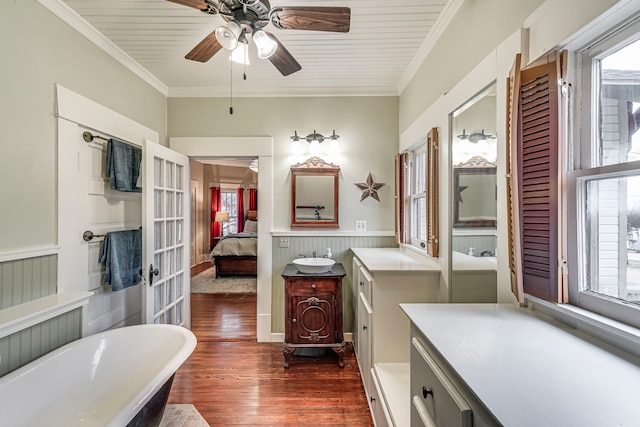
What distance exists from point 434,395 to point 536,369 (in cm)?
31

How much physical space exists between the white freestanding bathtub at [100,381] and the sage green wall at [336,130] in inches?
60.1

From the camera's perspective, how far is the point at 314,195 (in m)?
3.01

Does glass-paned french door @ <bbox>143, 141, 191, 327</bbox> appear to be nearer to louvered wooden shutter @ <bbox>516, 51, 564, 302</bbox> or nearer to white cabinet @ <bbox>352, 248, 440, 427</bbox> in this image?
white cabinet @ <bbox>352, 248, 440, 427</bbox>

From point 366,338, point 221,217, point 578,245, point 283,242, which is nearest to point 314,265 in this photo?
point 283,242

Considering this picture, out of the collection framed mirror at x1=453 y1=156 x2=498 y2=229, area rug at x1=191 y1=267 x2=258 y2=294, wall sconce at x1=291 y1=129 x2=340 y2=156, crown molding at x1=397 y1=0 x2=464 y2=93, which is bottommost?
area rug at x1=191 y1=267 x2=258 y2=294

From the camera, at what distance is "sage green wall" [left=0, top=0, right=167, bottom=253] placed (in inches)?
58.6

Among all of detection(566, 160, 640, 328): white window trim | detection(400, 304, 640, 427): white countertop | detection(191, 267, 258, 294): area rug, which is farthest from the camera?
detection(191, 267, 258, 294): area rug

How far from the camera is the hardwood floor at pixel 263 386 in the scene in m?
1.92

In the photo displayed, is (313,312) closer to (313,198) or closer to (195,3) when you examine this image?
(313,198)

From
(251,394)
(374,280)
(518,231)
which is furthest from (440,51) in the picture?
(251,394)

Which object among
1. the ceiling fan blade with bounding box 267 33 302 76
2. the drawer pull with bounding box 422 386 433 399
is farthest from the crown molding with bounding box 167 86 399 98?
the drawer pull with bounding box 422 386 433 399

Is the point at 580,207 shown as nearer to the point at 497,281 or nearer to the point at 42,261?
the point at 497,281

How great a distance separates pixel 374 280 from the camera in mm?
1798

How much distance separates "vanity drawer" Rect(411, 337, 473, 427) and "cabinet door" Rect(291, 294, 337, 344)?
1.48m
